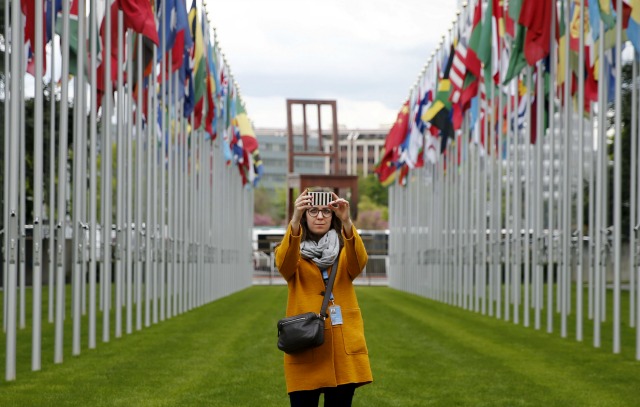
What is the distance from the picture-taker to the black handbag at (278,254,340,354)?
7195 mm

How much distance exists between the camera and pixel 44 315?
2512 centimetres

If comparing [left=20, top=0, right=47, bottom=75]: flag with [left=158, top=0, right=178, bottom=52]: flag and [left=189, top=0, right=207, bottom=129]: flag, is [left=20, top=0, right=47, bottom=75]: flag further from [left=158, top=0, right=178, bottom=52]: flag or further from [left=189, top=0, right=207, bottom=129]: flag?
[left=189, top=0, right=207, bottom=129]: flag

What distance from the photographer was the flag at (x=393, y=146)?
46.5 m

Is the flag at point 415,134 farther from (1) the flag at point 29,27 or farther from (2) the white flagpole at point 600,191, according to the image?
(2) the white flagpole at point 600,191

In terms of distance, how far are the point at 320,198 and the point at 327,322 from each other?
706 mm

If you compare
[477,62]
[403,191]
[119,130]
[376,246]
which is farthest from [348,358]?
[376,246]

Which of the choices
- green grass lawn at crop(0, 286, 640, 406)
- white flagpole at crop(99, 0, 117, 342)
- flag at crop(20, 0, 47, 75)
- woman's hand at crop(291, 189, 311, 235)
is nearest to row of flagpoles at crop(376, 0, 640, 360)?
green grass lawn at crop(0, 286, 640, 406)

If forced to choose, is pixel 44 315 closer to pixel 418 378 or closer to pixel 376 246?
pixel 418 378

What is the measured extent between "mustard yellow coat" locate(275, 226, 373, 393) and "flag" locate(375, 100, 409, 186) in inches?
1519

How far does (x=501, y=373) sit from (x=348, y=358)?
689 centimetres

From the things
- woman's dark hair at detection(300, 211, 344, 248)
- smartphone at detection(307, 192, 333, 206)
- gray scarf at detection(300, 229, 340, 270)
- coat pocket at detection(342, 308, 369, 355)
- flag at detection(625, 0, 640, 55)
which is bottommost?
coat pocket at detection(342, 308, 369, 355)

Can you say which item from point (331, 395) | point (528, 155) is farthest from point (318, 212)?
point (528, 155)

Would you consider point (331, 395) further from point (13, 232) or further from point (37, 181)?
point (37, 181)

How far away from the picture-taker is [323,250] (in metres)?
7.45
